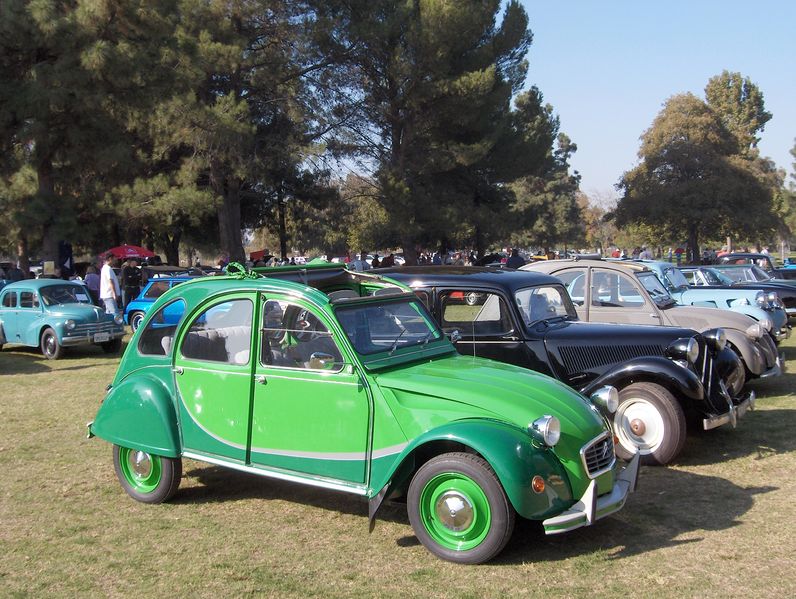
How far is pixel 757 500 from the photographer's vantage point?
5.74 meters

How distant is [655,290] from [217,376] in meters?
6.89

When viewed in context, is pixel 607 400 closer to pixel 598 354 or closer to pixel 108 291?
pixel 598 354

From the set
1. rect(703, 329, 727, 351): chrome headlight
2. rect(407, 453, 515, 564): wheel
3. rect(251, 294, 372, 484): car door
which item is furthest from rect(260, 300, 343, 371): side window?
rect(703, 329, 727, 351): chrome headlight

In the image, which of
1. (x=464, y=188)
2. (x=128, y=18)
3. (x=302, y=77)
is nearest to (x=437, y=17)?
(x=302, y=77)

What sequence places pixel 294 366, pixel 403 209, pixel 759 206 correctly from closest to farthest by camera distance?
pixel 294 366, pixel 403 209, pixel 759 206

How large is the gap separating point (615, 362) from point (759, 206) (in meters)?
32.9

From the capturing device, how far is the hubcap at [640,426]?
22.0 feet

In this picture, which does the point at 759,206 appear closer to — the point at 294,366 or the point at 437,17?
the point at 437,17

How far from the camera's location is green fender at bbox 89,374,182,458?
5.57 meters

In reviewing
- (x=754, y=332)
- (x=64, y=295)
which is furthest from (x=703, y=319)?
(x=64, y=295)

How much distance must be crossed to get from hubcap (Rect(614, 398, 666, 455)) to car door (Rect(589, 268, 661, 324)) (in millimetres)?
2942

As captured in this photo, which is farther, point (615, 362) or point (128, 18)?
point (128, 18)

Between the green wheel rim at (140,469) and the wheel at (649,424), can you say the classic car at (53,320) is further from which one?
the wheel at (649,424)

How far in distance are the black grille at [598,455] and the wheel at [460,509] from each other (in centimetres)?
63
